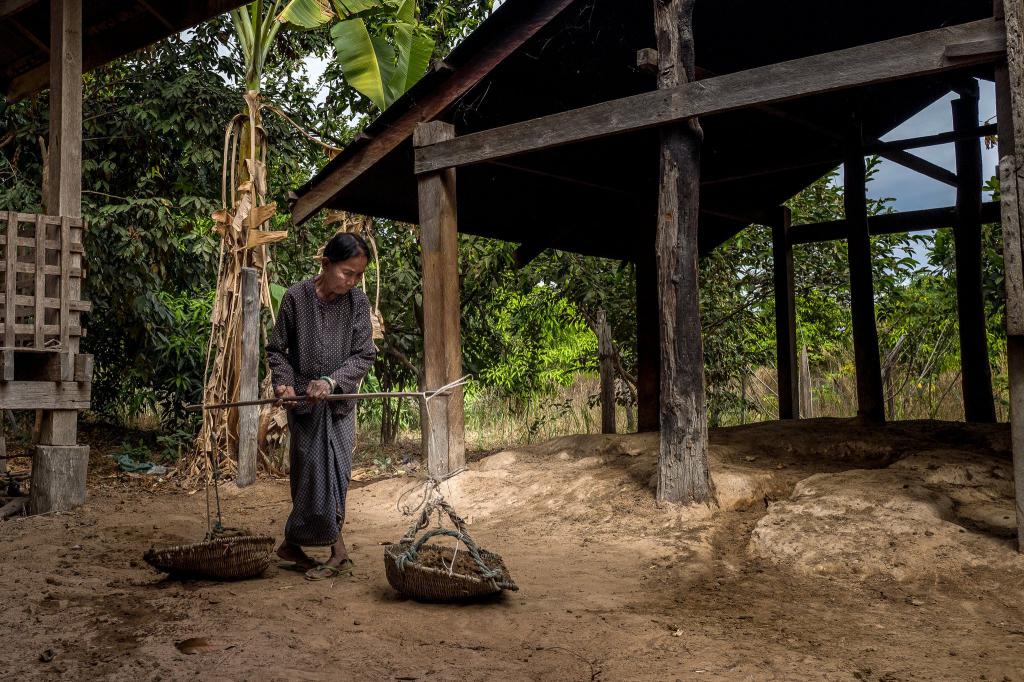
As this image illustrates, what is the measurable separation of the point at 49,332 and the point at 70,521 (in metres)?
1.38

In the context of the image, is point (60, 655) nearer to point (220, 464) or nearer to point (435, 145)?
point (435, 145)

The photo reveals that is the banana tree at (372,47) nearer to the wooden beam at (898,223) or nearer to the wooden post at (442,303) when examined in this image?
the wooden post at (442,303)

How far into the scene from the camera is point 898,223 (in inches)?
362

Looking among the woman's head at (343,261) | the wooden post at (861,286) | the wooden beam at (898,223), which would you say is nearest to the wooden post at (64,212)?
the woman's head at (343,261)

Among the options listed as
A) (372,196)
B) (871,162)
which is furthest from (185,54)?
(871,162)

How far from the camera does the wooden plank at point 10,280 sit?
592cm

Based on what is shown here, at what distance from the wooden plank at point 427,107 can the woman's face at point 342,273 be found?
2589 mm

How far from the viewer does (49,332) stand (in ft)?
20.2

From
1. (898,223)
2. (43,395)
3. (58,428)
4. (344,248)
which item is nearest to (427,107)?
(344,248)

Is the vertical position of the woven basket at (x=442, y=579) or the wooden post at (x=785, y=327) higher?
the wooden post at (x=785, y=327)

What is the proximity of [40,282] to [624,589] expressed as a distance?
15.3ft

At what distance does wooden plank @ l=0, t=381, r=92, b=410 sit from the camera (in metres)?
5.98

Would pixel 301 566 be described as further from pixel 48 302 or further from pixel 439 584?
pixel 48 302

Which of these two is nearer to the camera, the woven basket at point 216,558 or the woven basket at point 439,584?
the woven basket at point 439,584
